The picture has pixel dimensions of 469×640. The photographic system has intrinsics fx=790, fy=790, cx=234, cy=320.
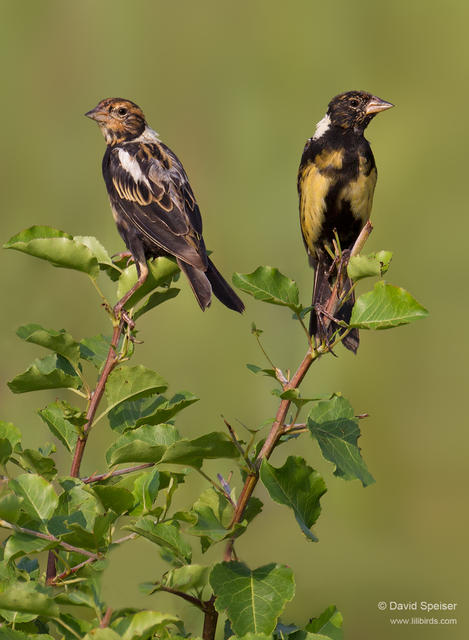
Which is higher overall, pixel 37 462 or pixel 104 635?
pixel 37 462

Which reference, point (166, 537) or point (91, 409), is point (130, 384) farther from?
point (166, 537)

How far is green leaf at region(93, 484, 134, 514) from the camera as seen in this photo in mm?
989

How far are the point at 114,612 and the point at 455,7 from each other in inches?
251

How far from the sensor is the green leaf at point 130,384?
1193 mm

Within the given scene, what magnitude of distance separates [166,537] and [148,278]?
458 millimetres

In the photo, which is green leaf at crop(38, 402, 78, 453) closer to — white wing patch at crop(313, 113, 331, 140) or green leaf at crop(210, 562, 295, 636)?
green leaf at crop(210, 562, 295, 636)

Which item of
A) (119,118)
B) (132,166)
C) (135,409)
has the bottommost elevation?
(135,409)

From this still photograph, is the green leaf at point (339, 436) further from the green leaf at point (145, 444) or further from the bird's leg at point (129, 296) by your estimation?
the bird's leg at point (129, 296)

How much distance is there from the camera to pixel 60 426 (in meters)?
1.23

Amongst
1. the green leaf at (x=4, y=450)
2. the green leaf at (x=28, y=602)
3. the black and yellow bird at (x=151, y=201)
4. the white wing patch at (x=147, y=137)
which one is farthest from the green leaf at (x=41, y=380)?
the white wing patch at (x=147, y=137)

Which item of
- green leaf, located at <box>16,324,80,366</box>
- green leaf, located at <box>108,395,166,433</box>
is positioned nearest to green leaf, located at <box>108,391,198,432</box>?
green leaf, located at <box>108,395,166,433</box>

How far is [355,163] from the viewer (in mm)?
2684

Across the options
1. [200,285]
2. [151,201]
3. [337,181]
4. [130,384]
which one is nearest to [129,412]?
[130,384]

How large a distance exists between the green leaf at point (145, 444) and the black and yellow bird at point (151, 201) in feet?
3.42
